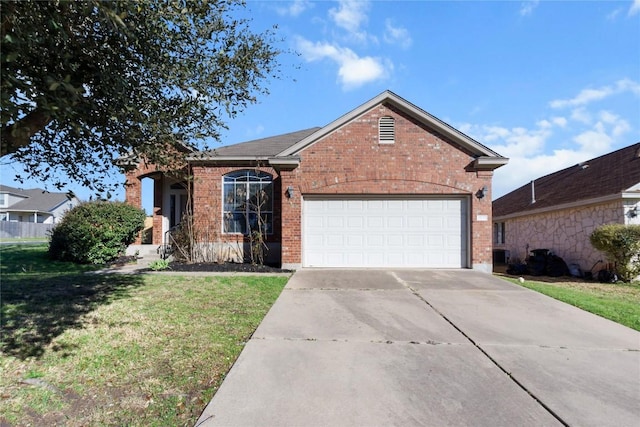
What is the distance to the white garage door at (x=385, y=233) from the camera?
11.4 m

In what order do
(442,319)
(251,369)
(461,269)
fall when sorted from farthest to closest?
(461,269) → (442,319) → (251,369)

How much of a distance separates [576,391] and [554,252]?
13.9 metres

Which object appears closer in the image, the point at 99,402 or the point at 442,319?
the point at 99,402

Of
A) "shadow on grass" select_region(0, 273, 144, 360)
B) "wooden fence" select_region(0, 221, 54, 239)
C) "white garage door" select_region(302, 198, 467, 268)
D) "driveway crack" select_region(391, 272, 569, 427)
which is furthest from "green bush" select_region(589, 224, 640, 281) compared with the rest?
"wooden fence" select_region(0, 221, 54, 239)

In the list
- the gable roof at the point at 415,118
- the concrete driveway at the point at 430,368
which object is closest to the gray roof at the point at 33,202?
the gable roof at the point at 415,118

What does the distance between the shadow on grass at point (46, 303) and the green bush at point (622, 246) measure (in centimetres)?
1340

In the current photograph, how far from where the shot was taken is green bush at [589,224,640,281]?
10992mm

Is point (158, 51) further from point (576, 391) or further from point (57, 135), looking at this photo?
point (576, 391)

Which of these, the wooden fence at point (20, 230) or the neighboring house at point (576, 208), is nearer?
the neighboring house at point (576, 208)

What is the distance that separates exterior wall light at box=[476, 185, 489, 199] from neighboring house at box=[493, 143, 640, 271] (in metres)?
4.65

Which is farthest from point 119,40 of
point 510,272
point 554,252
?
point 554,252

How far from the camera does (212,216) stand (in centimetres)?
1285

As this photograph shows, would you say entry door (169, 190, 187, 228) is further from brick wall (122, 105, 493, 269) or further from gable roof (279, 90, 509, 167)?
gable roof (279, 90, 509, 167)

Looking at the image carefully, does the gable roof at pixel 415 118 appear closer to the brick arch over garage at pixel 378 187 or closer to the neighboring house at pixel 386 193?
the neighboring house at pixel 386 193
